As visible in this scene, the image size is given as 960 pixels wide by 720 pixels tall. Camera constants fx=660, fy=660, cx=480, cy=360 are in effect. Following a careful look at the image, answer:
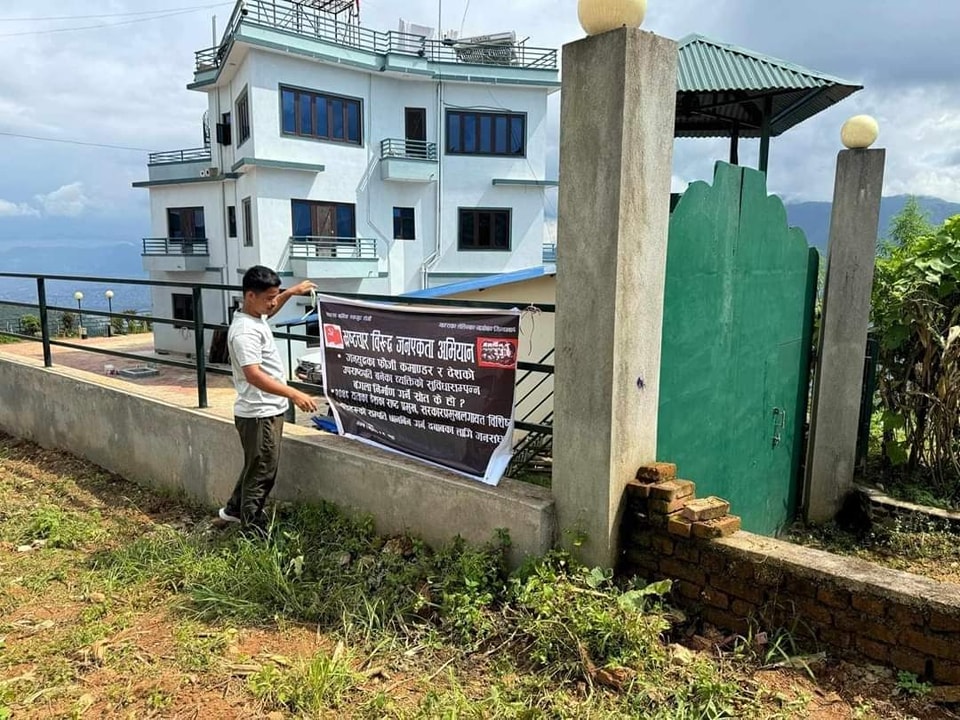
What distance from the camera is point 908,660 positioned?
8.89ft

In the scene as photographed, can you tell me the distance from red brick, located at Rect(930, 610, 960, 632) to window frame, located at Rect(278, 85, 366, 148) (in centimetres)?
2014

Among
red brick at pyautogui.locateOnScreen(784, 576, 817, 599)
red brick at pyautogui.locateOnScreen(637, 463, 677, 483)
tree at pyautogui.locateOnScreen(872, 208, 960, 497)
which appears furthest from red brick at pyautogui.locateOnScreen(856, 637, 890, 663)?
tree at pyautogui.locateOnScreen(872, 208, 960, 497)

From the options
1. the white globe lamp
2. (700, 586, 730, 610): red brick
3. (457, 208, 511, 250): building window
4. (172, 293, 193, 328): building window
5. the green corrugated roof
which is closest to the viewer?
(700, 586, 730, 610): red brick

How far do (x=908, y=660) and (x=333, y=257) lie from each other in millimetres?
19785

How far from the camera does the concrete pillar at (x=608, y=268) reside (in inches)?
117

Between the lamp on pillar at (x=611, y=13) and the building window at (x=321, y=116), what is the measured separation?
1863 cm

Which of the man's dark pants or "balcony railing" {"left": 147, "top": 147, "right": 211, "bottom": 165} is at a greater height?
"balcony railing" {"left": 147, "top": 147, "right": 211, "bottom": 165}

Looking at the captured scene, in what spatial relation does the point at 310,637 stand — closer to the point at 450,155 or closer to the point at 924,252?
the point at 924,252

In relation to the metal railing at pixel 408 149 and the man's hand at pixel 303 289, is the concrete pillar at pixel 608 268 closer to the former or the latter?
the man's hand at pixel 303 289

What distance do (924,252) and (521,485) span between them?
5.35 metres

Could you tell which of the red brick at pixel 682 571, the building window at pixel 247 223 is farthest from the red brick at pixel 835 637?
the building window at pixel 247 223

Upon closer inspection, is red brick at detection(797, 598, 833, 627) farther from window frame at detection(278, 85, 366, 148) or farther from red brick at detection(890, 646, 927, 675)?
window frame at detection(278, 85, 366, 148)

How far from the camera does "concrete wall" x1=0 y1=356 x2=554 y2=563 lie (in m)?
3.53

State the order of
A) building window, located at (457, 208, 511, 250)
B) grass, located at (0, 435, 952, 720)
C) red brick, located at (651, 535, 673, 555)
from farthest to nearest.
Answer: building window, located at (457, 208, 511, 250) < red brick, located at (651, 535, 673, 555) < grass, located at (0, 435, 952, 720)
